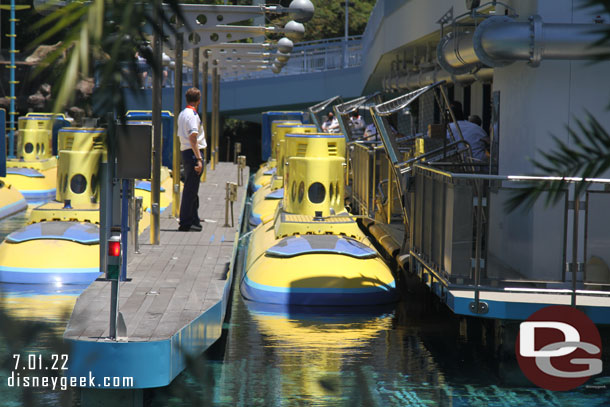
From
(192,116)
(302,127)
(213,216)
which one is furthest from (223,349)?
(302,127)

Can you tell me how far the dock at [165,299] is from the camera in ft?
20.8

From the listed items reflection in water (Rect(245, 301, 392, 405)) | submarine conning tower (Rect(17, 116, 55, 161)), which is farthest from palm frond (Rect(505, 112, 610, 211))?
submarine conning tower (Rect(17, 116, 55, 161))

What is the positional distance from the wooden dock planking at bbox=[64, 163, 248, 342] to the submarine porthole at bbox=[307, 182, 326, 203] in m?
1.30

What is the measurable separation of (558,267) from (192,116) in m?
6.21

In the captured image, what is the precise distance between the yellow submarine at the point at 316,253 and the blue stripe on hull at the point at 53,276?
2118 millimetres

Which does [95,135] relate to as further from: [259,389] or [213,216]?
[213,216]

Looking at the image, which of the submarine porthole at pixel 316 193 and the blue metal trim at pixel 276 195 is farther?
the blue metal trim at pixel 276 195

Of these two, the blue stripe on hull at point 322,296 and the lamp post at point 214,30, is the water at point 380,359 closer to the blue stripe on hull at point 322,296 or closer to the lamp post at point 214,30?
the blue stripe on hull at point 322,296

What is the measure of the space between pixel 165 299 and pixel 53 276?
161 inches

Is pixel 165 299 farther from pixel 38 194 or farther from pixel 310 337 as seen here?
pixel 38 194

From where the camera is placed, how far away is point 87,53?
0.88 metres

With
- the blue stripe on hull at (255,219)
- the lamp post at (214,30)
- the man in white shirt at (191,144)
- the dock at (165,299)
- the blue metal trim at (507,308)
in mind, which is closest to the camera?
the lamp post at (214,30)

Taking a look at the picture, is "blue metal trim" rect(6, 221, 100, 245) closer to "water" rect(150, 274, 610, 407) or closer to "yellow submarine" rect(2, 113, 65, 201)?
"water" rect(150, 274, 610, 407)

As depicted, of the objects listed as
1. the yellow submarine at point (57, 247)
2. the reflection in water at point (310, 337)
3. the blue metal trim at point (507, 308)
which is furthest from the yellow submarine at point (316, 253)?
the blue metal trim at point (507, 308)
